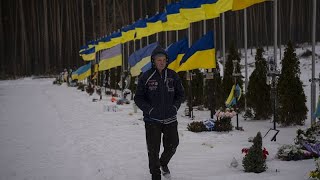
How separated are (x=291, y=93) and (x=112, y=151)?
513 centimetres

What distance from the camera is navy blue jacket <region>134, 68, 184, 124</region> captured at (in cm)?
543

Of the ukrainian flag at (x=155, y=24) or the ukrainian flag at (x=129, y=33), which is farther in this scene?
the ukrainian flag at (x=129, y=33)

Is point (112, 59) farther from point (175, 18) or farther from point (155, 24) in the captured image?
point (175, 18)

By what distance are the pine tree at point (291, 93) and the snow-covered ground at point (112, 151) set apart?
489mm

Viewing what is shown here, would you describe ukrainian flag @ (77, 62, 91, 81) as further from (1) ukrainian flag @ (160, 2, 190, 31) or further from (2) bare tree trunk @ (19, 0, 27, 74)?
(2) bare tree trunk @ (19, 0, 27, 74)

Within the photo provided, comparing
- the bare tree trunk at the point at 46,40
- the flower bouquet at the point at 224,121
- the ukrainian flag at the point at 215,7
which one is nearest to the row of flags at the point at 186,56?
the ukrainian flag at the point at 215,7

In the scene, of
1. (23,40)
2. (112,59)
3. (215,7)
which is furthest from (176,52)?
(23,40)

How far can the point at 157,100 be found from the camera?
17.9ft

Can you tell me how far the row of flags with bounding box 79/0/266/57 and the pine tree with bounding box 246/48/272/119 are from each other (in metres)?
2.19

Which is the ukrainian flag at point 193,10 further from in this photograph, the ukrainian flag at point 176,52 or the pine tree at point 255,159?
the pine tree at point 255,159

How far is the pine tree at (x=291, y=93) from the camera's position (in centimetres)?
1045

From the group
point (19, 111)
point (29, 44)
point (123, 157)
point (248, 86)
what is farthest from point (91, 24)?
point (123, 157)

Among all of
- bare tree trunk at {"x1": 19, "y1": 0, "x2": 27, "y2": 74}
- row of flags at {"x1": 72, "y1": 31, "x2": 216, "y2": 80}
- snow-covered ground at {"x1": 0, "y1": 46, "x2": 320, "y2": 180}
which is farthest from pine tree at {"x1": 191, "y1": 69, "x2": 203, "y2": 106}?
bare tree trunk at {"x1": 19, "y1": 0, "x2": 27, "y2": 74}

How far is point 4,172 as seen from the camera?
22.4 ft
